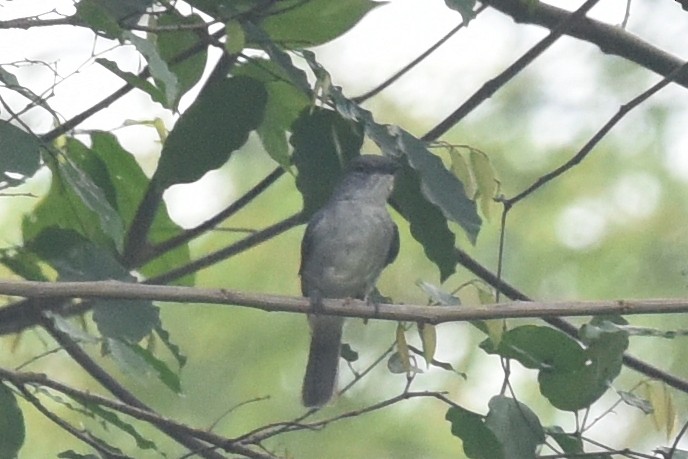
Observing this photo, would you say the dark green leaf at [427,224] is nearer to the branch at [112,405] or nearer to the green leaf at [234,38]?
the green leaf at [234,38]

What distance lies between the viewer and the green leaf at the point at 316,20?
267 centimetres

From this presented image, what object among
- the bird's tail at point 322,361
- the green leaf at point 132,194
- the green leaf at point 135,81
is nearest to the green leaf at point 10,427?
the green leaf at point 132,194

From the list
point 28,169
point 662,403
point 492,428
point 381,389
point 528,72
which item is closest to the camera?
point 28,169

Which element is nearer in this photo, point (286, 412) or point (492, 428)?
point (492, 428)

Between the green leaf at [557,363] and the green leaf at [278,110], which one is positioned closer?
the green leaf at [557,363]

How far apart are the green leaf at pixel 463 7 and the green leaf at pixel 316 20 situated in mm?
511

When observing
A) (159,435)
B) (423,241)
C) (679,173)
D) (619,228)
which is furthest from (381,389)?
(423,241)

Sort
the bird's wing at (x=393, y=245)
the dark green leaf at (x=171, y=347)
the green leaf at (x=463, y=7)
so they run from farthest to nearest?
the bird's wing at (x=393, y=245) → the dark green leaf at (x=171, y=347) → the green leaf at (x=463, y=7)

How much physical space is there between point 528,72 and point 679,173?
1.43 meters

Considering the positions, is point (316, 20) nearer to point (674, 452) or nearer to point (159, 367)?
point (159, 367)

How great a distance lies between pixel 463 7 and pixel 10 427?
1.20m

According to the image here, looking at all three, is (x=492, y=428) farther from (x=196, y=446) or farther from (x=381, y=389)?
(x=381, y=389)

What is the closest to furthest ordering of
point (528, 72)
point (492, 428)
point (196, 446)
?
point (492, 428)
point (196, 446)
point (528, 72)

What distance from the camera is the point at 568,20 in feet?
9.96
